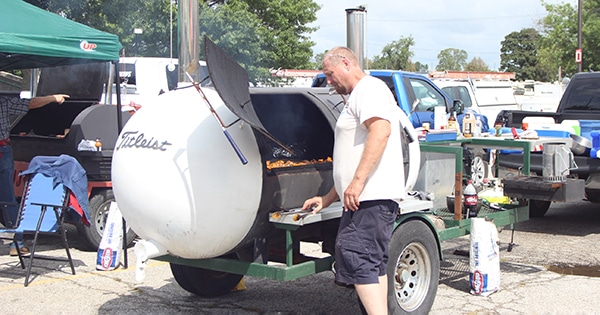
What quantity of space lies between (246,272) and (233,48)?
15784 millimetres

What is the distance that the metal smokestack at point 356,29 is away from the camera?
1019cm

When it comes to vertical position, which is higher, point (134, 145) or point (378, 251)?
point (134, 145)

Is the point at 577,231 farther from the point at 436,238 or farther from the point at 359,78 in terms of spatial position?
the point at 359,78

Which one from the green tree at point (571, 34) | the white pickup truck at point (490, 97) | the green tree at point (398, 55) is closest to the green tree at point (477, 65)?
the green tree at point (398, 55)

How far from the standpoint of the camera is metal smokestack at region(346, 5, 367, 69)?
10.2 m

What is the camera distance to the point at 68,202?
6.77 meters

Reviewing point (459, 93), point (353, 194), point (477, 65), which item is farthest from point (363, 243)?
point (477, 65)

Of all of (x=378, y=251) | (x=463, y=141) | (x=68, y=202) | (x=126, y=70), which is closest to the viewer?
(x=378, y=251)

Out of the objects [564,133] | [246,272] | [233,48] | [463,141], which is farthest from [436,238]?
[233,48]

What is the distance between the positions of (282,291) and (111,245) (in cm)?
185

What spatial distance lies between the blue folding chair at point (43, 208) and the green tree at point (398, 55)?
5257 cm

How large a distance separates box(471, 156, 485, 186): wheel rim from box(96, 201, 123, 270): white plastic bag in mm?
3696

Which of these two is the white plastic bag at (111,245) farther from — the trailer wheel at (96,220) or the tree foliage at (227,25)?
the tree foliage at (227,25)

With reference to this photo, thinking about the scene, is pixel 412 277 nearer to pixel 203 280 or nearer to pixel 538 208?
pixel 203 280
